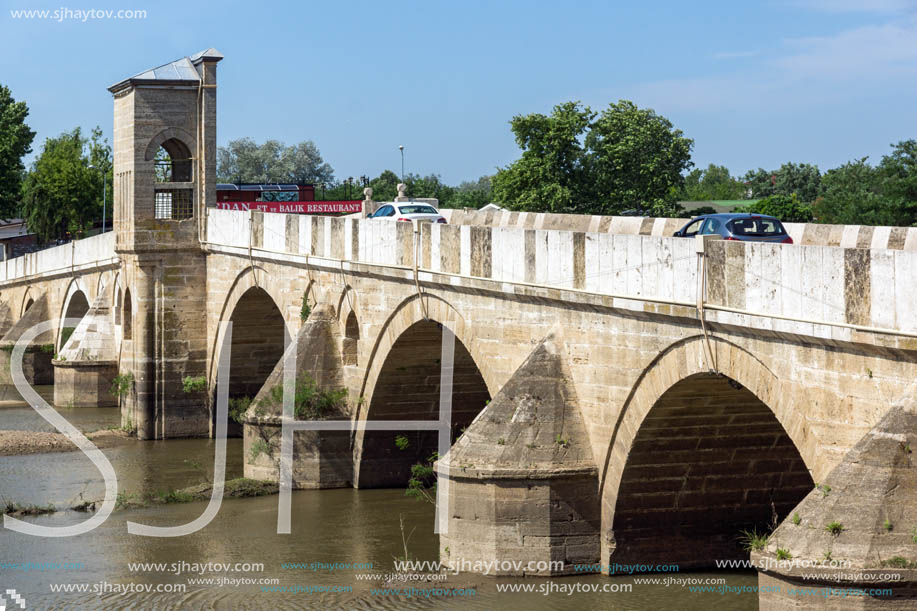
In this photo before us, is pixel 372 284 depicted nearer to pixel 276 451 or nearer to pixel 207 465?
pixel 276 451

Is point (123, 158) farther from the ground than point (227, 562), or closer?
farther from the ground

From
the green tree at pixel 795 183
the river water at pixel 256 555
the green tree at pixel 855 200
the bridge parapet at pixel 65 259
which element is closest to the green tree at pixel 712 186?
the green tree at pixel 795 183

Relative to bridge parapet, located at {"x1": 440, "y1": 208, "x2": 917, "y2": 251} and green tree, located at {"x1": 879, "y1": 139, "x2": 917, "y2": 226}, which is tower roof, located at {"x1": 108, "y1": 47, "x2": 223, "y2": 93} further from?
green tree, located at {"x1": 879, "y1": 139, "x2": 917, "y2": 226}

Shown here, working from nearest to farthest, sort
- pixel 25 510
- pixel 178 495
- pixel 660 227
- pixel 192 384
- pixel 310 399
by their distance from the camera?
pixel 25 510
pixel 178 495
pixel 310 399
pixel 660 227
pixel 192 384

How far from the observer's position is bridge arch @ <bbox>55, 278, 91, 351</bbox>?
36.7 metres

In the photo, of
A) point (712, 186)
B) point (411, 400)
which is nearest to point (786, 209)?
point (411, 400)

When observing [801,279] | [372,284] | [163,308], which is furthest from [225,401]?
[801,279]

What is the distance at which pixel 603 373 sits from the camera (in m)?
13.4

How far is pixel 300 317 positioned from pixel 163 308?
19.3ft

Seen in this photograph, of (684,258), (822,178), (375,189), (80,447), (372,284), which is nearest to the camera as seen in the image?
(684,258)

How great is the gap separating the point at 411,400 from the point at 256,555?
4.47 metres

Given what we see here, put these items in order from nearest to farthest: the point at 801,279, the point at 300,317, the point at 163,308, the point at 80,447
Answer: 1. the point at 801,279
2. the point at 300,317
3. the point at 80,447
4. the point at 163,308

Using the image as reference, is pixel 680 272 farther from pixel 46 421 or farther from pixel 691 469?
pixel 46 421

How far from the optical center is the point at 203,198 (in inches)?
1054
